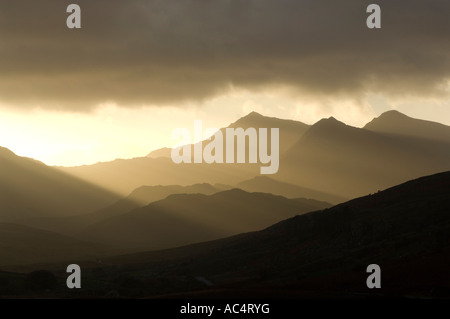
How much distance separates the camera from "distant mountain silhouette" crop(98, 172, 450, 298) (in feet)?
229

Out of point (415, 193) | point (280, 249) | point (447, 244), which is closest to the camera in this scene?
point (447, 244)

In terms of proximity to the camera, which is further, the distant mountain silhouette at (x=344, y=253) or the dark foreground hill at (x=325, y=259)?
the distant mountain silhouette at (x=344, y=253)

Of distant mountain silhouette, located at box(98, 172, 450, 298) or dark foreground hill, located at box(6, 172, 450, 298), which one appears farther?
distant mountain silhouette, located at box(98, 172, 450, 298)

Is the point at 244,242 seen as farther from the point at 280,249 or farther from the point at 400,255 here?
the point at 400,255

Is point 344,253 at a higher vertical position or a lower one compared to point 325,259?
higher

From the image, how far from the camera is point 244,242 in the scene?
147125 millimetres

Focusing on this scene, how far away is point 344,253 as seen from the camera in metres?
107

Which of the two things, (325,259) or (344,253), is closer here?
(325,259)

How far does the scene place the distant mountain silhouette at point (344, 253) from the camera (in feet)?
229

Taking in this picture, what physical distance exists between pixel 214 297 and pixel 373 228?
222 ft
